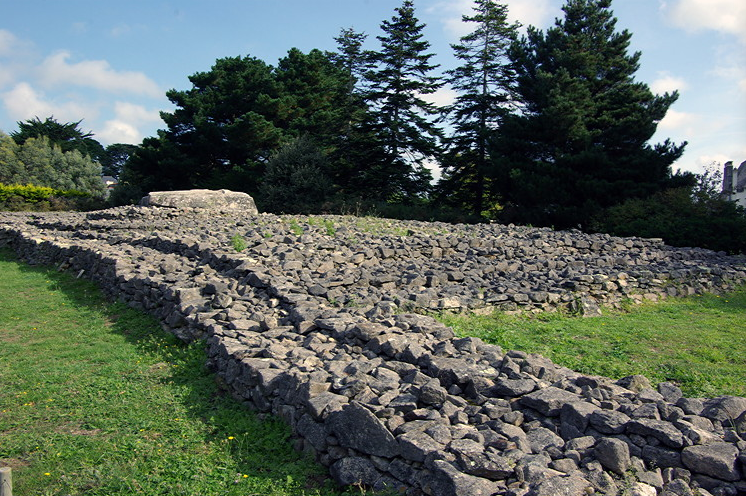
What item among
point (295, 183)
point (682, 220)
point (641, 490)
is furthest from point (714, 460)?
point (295, 183)

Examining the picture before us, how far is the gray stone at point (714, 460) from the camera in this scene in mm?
2748

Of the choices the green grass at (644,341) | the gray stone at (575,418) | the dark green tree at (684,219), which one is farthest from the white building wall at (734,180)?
the gray stone at (575,418)

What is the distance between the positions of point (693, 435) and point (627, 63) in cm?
2399

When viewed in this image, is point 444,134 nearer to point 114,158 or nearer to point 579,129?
point 579,129

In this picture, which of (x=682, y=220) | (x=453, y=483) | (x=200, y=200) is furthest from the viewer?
(x=200, y=200)

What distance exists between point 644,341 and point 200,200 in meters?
14.1

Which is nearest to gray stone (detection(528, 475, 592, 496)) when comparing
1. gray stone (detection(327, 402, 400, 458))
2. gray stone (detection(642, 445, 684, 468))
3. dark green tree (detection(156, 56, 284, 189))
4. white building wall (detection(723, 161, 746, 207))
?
gray stone (detection(642, 445, 684, 468))

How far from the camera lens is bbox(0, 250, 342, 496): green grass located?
361 centimetres

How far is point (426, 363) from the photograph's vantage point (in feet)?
14.4

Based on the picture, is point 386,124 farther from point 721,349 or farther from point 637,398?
point 637,398

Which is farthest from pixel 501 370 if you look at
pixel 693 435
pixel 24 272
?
pixel 24 272

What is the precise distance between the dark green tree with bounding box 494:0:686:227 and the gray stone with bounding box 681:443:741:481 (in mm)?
Answer: 18423

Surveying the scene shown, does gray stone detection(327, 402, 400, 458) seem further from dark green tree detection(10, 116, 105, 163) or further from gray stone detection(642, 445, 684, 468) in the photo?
dark green tree detection(10, 116, 105, 163)

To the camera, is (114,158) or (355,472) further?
(114,158)
